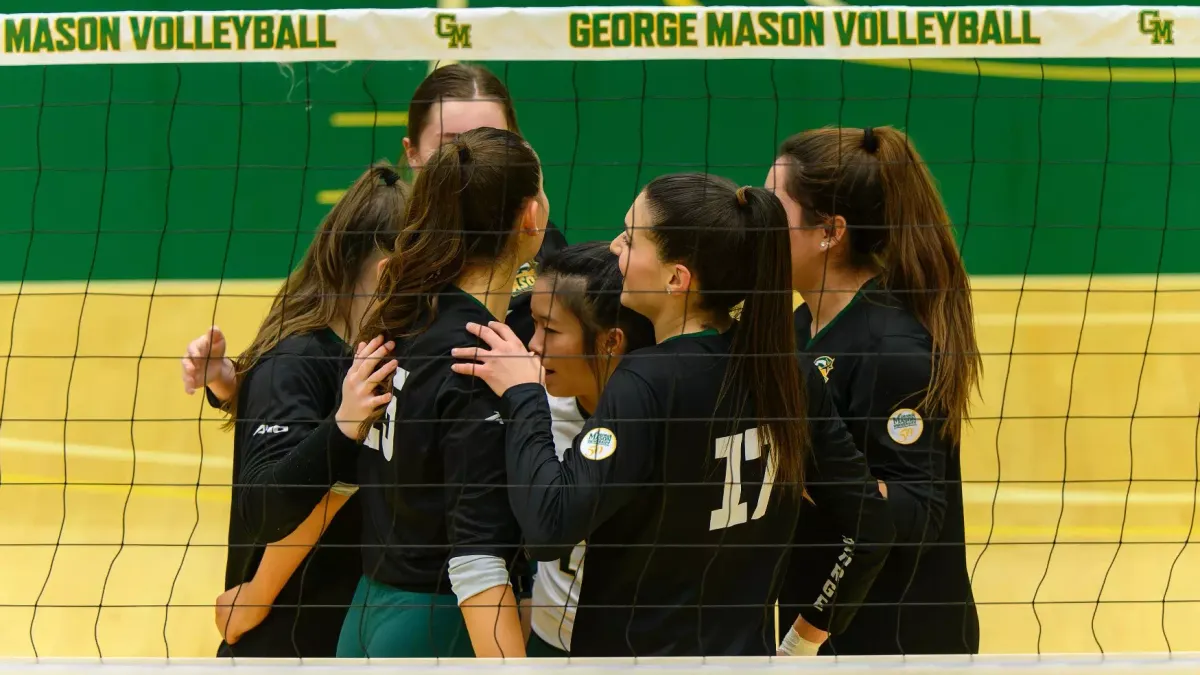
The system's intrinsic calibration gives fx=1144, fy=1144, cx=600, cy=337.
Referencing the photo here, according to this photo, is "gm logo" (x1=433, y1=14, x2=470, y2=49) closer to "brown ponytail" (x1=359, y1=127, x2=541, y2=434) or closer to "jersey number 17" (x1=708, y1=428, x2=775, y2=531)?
"brown ponytail" (x1=359, y1=127, x2=541, y2=434)

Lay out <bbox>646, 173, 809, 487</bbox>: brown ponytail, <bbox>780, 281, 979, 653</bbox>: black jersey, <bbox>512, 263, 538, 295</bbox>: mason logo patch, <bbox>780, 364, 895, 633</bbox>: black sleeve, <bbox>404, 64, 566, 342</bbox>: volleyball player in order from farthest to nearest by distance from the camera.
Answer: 1. <bbox>512, 263, 538, 295</bbox>: mason logo patch
2. <bbox>404, 64, 566, 342</bbox>: volleyball player
3. <bbox>780, 281, 979, 653</bbox>: black jersey
4. <bbox>780, 364, 895, 633</bbox>: black sleeve
5. <bbox>646, 173, 809, 487</bbox>: brown ponytail

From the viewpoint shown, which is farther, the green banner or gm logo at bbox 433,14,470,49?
the green banner

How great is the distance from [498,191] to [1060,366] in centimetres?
397

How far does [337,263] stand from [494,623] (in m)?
0.68

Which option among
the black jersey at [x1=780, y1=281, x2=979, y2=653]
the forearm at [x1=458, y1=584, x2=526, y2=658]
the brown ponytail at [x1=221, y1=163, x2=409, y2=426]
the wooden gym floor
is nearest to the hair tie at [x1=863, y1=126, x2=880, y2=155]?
the black jersey at [x1=780, y1=281, x2=979, y2=653]

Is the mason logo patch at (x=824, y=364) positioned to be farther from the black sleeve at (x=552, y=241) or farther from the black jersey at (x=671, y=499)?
the black sleeve at (x=552, y=241)

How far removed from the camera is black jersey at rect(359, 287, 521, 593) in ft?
5.42

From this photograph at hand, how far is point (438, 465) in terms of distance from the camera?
172cm

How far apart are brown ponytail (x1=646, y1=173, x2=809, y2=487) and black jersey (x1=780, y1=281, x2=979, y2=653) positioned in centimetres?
21

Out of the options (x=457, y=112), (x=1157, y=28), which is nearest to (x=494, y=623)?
(x=457, y=112)

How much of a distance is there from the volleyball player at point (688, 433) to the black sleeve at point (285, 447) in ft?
1.03

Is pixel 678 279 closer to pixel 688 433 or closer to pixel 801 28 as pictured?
pixel 688 433

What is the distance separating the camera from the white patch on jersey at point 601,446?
1540 mm

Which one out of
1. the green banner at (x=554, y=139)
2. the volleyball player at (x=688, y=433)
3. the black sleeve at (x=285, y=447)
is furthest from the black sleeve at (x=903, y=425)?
the green banner at (x=554, y=139)
